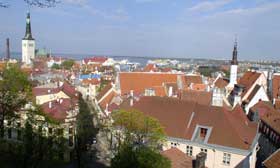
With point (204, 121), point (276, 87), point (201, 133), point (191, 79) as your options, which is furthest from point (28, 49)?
point (201, 133)

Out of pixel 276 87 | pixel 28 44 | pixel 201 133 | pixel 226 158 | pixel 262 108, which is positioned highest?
pixel 28 44

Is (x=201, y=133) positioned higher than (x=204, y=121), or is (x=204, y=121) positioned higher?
(x=204, y=121)

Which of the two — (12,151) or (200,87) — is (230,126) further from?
(200,87)

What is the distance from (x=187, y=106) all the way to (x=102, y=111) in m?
13.3

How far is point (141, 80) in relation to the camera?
1928 inches

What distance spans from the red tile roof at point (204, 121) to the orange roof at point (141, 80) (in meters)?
17.1

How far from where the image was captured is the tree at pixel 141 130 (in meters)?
22.1

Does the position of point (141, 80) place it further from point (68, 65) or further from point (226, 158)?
point (68, 65)

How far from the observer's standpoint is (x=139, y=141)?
72.5 ft

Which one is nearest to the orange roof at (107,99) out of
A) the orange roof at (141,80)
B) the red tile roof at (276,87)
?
the orange roof at (141,80)

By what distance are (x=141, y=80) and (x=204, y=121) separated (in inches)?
921

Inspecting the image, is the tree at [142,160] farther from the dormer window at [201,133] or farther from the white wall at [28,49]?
the white wall at [28,49]

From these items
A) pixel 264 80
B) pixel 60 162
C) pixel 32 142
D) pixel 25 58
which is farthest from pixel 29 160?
pixel 25 58

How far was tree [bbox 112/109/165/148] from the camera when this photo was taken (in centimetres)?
2212
